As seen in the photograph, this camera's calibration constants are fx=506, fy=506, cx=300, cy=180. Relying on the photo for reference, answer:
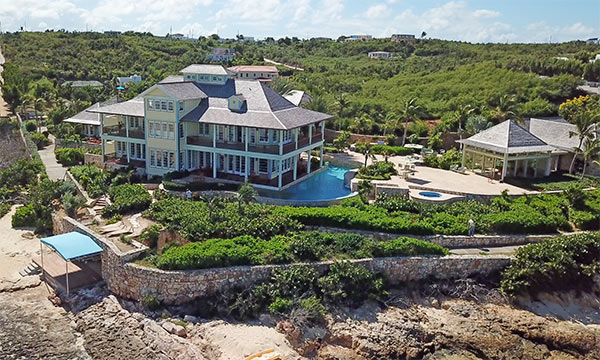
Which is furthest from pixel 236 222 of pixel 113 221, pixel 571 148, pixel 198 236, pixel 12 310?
pixel 571 148

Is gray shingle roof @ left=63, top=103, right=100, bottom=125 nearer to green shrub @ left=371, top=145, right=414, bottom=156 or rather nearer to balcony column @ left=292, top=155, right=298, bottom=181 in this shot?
balcony column @ left=292, top=155, right=298, bottom=181

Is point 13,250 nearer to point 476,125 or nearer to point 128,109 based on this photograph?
point 128,109

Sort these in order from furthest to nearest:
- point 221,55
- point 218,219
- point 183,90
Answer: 1. point 221,55
2. point 183,90
3. point 218,219

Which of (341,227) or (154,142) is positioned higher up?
(154,142)

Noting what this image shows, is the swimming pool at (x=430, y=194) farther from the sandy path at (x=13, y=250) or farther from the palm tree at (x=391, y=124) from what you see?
the sandy path at (x=13, y=250)

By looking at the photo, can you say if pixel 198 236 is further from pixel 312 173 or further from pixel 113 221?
pixel 312 173

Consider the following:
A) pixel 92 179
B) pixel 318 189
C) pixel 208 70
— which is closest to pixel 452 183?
pixel 318 189

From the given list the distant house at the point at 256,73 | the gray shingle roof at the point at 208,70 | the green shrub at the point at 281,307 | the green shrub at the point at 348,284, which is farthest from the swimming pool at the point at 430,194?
the distant house at the point at 256,73

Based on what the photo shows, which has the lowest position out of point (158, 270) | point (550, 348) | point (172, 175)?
point (550, 348)
